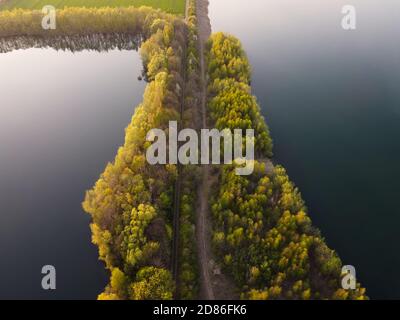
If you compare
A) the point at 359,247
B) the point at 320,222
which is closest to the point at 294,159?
the point at 320,222

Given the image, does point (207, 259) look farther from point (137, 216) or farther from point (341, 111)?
point (341, 111)

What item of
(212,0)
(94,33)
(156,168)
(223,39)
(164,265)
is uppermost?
(212,0)

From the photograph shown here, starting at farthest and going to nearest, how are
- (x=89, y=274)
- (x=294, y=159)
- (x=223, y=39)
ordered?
(x=223, y=39), (x=294, y=159), (x=89, y=274)

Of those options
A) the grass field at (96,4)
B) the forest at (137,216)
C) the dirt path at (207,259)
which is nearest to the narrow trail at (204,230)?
the dirt path at (207,259)

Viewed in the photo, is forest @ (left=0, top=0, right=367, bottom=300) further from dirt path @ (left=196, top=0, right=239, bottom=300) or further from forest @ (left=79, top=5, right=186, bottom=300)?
dirt path @ (left=196, top=0, right=239, bottom=300)

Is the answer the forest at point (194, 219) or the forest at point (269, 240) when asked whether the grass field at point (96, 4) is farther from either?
the forest at point (269, 240)
